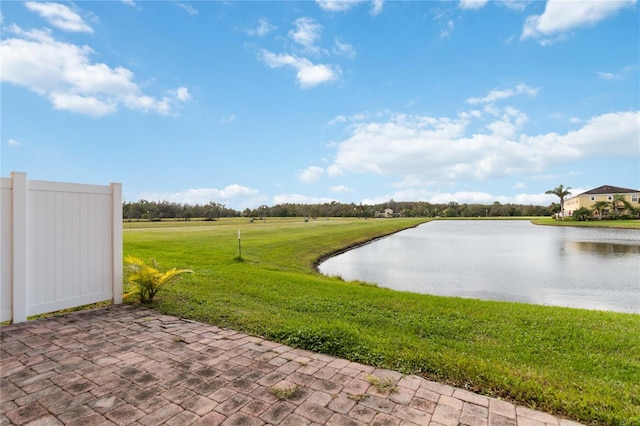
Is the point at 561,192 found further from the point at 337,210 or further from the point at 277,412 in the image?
the point at 277,412

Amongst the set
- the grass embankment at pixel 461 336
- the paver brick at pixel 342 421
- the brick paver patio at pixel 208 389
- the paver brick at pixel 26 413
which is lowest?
the grass embankment at pixel 461 336

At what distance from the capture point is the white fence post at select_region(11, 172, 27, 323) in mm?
3967

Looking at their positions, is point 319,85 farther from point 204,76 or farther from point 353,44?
point 204,76

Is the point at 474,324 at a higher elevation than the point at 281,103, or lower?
lower

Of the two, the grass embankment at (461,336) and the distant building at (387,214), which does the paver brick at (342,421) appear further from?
the distant building at (387,214)

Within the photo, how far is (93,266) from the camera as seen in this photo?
15.7 ft

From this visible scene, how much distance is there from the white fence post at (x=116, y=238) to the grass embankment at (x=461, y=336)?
0.69 m

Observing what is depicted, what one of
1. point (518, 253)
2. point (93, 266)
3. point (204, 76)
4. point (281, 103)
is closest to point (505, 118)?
point (518, 253)

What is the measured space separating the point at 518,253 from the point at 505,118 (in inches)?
345

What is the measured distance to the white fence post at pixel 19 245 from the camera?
156 inches

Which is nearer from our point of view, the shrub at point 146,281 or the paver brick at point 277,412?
the paver brick at point 277,412

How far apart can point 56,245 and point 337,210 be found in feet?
341

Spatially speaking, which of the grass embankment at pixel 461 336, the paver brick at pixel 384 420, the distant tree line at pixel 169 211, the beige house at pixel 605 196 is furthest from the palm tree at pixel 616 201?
the distant tree line at pixel 169 211

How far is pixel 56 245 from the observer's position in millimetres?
4359
